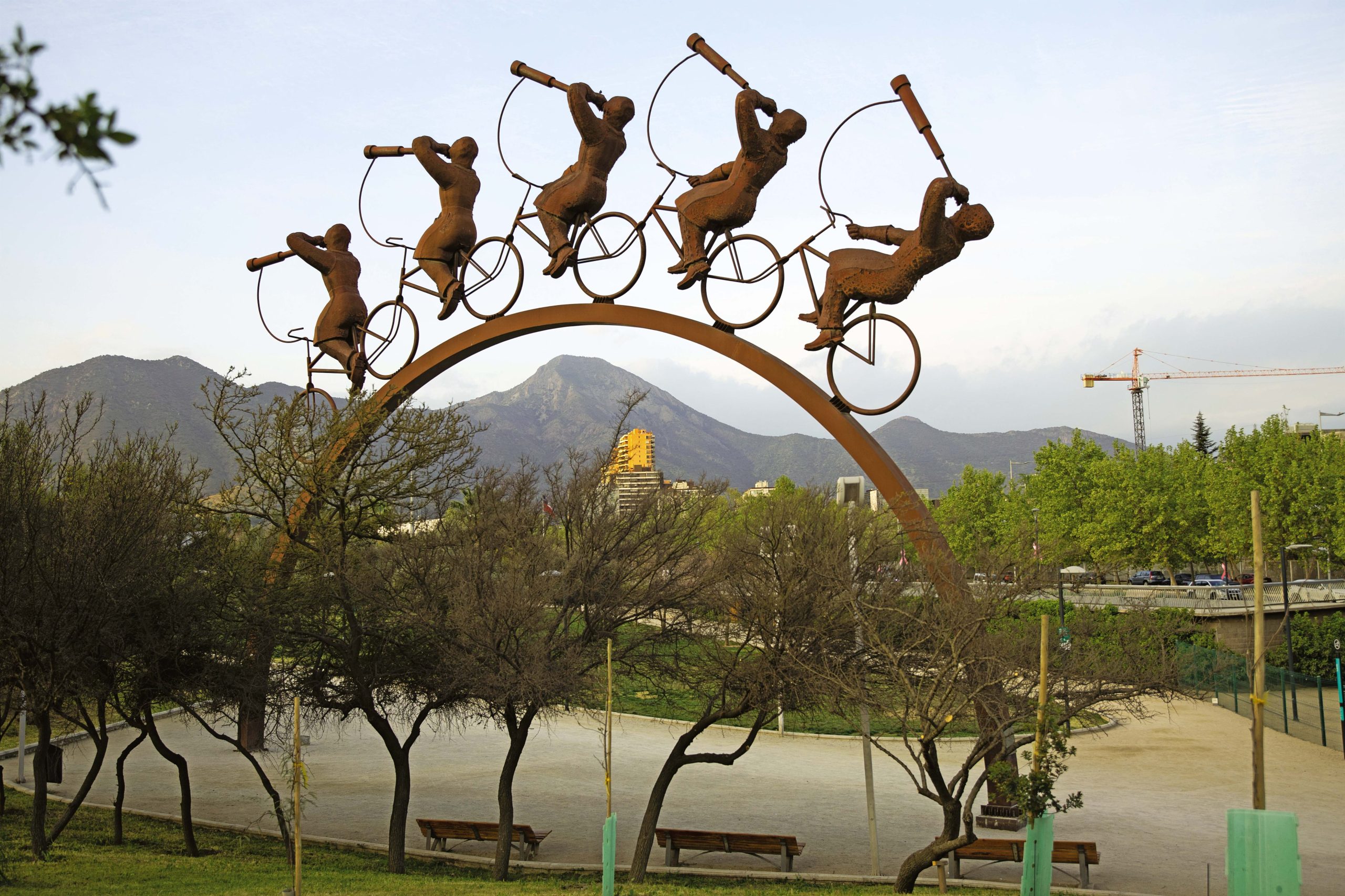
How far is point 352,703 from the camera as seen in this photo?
47.1ft

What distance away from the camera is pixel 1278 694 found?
28.9 meters

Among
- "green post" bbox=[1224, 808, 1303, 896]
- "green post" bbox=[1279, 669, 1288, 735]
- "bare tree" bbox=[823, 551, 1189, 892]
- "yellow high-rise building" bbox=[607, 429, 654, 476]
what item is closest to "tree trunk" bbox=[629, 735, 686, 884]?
"bare tree" bbox=[823, 551, 1189, 892]

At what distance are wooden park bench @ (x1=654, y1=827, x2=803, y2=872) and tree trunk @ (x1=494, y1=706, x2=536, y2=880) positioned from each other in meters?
2.00

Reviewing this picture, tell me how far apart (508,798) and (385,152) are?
11423 millimetres

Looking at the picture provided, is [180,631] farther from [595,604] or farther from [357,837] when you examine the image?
[595,604]

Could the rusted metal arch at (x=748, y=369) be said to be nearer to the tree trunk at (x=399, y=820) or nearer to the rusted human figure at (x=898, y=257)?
the rusted human figure at (x=898, y=257)

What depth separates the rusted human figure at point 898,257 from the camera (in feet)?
45.2

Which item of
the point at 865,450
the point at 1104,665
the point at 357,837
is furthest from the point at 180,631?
the point at 1104,665

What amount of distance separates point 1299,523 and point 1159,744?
2266 centimetres

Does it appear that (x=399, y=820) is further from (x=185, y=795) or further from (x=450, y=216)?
(x=450, y=216)

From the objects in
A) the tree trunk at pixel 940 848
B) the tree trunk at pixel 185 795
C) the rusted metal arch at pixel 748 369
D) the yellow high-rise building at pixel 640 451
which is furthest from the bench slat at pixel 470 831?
the yellow high-rise building at pixel 640 451

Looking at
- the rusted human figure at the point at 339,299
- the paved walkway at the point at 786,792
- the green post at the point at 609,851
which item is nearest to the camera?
the green post at the point at 609,851

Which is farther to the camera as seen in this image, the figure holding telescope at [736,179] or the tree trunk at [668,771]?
the figure holding telescope at [736,179]

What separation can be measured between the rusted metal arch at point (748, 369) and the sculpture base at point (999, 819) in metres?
4.97
